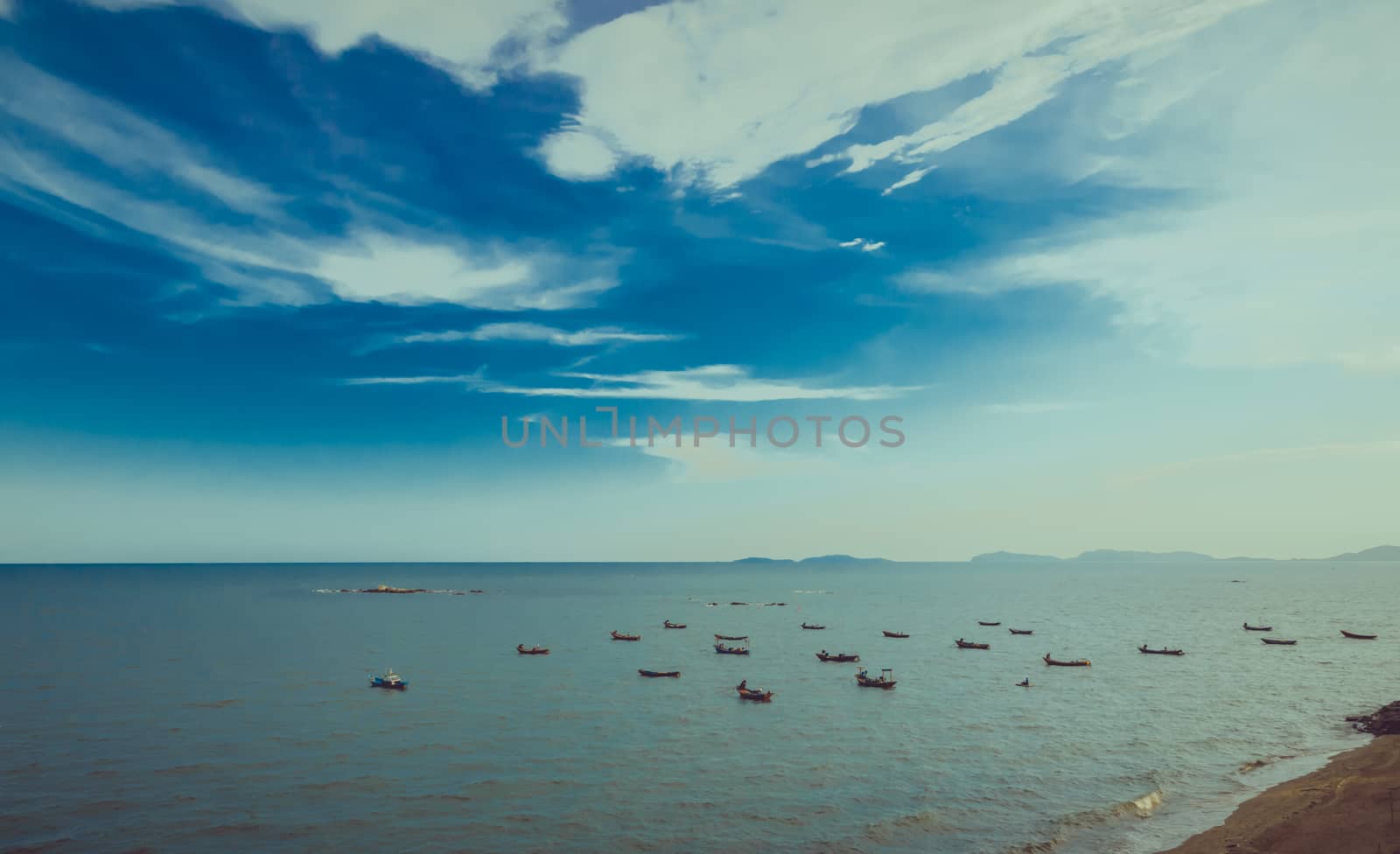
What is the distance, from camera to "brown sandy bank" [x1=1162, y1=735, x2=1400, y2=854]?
94.1 ft

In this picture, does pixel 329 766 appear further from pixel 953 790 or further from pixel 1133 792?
pixel 1133 792

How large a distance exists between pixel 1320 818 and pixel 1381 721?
95.0 feet

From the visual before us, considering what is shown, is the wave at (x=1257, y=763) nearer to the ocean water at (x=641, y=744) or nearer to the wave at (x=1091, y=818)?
the ocean water at (x=641, y=744)

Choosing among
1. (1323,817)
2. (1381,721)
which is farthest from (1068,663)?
(1323,817)

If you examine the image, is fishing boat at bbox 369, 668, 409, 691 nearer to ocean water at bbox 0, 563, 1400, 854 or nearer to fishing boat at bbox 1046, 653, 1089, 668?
ocean water at bbox 0, 563, 1400, 854

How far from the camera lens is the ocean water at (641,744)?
112ft

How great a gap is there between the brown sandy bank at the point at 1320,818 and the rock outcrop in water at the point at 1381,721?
13.3 metres

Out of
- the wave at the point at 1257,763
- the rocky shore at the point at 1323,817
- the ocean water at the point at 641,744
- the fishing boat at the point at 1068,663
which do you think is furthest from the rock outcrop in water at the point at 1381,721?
the fishing boat at the point at 1068,663

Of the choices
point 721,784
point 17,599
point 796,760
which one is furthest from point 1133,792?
point 17,599

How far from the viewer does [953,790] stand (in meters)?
39.6

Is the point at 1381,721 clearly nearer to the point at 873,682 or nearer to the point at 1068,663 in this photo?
the point at 1068,663

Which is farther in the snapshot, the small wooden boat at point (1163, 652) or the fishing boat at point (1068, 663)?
the small wooden boat at point (1163, 652)

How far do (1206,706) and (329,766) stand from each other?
6482 cm

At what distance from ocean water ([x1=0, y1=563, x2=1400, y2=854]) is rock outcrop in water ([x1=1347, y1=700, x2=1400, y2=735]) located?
1.50m
